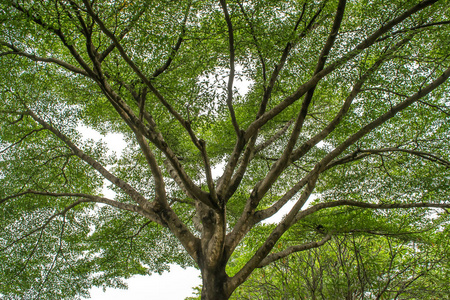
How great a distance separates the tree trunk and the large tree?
3cm

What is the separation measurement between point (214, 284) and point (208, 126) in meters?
2.78

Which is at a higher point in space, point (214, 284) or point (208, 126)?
point (208, 126)

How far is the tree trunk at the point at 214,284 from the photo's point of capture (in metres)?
4.80

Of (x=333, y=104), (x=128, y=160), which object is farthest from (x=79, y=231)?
(x=333, y=104)

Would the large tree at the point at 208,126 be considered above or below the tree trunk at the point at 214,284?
above

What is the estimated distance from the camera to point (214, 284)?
4.88 meters

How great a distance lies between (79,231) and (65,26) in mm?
5878

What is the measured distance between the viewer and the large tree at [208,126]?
463 cm

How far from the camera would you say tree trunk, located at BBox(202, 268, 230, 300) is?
189 inches

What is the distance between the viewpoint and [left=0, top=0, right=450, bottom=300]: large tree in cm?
463

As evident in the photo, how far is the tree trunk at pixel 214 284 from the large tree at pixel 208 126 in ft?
0.10

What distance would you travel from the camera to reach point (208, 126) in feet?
16.4

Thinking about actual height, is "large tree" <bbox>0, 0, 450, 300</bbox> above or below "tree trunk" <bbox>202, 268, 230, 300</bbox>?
above

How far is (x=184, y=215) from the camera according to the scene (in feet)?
29.7
